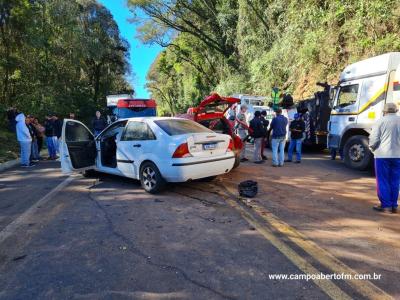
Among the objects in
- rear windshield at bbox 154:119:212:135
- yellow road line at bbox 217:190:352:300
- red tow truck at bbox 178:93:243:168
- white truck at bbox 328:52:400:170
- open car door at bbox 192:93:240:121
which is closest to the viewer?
yellow road line at bbox 217:190:352:300

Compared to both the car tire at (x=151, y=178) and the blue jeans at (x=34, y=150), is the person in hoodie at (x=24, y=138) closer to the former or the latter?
the blue jeans at (x=34, y=150)

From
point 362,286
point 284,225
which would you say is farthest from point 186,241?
point 362,286

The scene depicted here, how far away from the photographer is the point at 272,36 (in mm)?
22438

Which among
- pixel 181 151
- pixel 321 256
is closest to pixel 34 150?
pixel 181 151

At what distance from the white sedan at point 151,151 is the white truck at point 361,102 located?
3.88 meters

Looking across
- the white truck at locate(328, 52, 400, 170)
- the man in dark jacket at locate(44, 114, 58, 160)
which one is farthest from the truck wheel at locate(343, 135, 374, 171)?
the man in dark jacket at locate(44, 114, 58, 160)

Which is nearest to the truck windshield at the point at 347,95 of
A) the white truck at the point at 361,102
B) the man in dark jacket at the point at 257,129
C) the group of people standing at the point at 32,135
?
the white truck at the point at 361,102

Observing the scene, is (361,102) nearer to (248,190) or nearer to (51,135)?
(248,190)

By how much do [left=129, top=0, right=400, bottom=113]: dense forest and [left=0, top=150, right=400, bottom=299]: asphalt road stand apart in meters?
9.53

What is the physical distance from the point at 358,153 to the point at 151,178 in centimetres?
562

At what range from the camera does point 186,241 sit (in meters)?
4.25

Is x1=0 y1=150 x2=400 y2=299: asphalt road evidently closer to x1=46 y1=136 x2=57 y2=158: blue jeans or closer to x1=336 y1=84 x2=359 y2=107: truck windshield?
x1=336 y1=84 x2=359 y2=107: truck windshield

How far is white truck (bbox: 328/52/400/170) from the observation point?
8.06 meters

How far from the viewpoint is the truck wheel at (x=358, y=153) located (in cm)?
851
